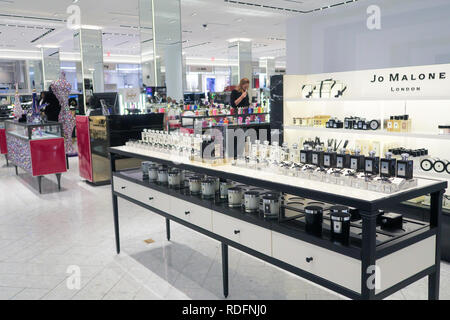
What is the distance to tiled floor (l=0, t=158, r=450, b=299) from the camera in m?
2.95

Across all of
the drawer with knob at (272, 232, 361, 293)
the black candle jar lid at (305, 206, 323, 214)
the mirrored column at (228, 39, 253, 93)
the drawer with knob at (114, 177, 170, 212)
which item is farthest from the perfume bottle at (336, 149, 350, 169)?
the mirrored column at (228, 39, 253, 93)

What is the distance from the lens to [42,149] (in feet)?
20.6

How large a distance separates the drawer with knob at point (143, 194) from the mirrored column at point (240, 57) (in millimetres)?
11826

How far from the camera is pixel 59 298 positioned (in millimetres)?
2900

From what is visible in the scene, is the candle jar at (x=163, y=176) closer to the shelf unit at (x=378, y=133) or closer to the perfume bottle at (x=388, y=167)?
the perfume bottle at (x=388, y=167)

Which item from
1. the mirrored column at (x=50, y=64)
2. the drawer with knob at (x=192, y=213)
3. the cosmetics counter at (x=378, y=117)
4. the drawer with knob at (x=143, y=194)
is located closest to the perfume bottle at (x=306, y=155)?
the drawer with knob at (x=192, y=213)

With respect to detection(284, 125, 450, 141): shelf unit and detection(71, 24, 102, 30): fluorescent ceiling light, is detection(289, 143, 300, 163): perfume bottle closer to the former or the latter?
→ detection(284, 125, 450, 141): shelf unit

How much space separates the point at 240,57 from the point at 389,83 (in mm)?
10807

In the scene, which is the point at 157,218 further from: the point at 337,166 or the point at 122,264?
the point at 337,166

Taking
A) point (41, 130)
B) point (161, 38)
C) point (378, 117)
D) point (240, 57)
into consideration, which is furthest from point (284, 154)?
point (240, 57)

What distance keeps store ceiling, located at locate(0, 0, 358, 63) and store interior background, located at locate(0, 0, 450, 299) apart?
3cm

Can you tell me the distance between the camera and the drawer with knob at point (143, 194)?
3098 mm
